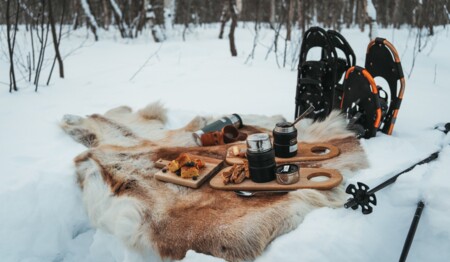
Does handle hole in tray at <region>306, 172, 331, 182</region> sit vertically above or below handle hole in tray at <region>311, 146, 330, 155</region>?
below

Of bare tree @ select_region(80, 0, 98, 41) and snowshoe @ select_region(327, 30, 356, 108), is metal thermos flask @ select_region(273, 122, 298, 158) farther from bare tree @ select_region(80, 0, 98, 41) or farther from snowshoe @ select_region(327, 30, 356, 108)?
bare tree @ select_region(80, 0, 98, 41)

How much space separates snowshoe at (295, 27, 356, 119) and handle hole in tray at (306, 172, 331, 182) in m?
0.84

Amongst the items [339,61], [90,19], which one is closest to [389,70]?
[339,61]

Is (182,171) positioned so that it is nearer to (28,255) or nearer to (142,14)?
(28,255)

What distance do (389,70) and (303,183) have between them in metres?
1.08

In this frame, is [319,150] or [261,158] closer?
[261,158]

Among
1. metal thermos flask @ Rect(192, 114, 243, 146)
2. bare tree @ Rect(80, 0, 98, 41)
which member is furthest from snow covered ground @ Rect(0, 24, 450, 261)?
bare tree @ Rect(80, 0, 98, 41)

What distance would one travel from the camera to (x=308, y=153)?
7.12 ft

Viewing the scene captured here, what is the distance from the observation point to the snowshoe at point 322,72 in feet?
8.36

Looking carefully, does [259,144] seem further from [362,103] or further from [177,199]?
[362,103]

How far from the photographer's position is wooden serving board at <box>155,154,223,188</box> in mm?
1955

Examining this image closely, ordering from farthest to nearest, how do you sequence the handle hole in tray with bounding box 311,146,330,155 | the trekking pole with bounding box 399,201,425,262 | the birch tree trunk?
the birch tree trunk → the handle hole in tray with bounding box 311,146,330,155 → the trekking pole with bounding box 399,201,425,262

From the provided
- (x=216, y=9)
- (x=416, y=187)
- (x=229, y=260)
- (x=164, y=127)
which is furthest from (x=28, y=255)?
(x=216, y=9)

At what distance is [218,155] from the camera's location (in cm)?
235
